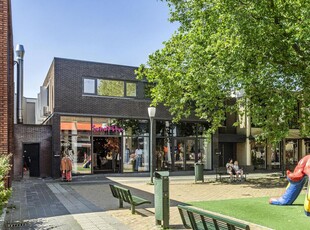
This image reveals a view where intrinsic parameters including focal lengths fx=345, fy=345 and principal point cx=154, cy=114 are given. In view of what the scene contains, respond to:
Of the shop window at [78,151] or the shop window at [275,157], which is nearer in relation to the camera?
the shop window at [78,151]

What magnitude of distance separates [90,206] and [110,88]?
12.5 m

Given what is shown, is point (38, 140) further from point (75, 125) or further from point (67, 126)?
point (75, 125)

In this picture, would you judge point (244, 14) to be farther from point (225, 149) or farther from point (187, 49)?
point (225, 149)

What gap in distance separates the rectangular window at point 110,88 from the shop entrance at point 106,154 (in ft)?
9.35

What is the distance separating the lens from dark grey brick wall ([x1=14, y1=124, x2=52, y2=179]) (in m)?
20.5

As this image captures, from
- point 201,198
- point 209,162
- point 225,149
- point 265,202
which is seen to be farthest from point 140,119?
point 265,202

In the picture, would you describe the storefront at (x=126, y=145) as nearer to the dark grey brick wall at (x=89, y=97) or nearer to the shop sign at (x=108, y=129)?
the shop sign at (x=108, y=129)

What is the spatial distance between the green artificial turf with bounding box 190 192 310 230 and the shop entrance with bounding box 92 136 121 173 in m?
11.3

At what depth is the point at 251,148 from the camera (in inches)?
1134

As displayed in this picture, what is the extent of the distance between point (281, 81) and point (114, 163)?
1176cm

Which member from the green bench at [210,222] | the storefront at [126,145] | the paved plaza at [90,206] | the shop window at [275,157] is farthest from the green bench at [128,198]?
the shop window at [275,157]

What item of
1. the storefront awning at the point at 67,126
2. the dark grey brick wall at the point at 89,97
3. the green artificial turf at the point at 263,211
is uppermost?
the dark grey brick wall at the point at 89,97

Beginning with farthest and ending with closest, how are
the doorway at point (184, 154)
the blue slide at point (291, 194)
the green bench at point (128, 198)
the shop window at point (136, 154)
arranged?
the doorway at point (184, 154) < the shop window at point (136, 154) < the blue slide at point (291, 194) < the green bench at point (128, 198)

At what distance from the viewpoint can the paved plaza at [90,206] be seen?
8414mm
